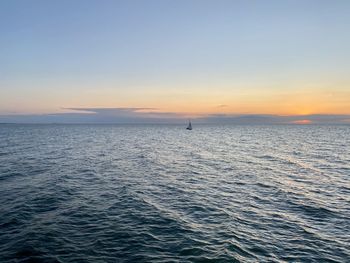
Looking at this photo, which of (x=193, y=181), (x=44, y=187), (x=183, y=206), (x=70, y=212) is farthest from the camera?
(x=193, y=181)

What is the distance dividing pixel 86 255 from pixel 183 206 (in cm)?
1091

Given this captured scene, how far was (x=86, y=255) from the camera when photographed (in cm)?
1562

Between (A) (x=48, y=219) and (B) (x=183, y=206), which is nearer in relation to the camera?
(A) (x=48, y=219)

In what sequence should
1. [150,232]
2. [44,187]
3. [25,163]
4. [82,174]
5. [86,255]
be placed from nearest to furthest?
1. [86,255]
2. [150,232]
3. [44,187]
4. [82,174]
5. [25,163]

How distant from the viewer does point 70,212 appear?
75.1ft

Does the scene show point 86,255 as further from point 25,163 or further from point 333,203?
point 25,163

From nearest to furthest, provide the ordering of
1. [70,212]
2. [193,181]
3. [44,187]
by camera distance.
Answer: [70,212] → [44,187] → [193,181]

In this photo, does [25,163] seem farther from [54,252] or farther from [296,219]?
[296,219]

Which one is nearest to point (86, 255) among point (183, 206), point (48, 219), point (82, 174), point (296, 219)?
point (48, 219)

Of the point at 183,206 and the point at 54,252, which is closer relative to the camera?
the point at 54,252

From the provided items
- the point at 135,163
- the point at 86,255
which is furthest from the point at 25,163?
the point at 86,255

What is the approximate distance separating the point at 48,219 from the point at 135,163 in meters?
29.4

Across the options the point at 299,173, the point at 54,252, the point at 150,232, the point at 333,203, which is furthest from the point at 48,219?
the point at 299,173

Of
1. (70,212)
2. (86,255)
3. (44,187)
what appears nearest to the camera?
(86,255)
